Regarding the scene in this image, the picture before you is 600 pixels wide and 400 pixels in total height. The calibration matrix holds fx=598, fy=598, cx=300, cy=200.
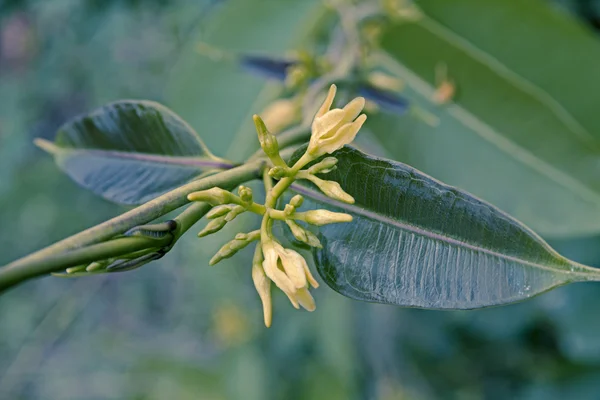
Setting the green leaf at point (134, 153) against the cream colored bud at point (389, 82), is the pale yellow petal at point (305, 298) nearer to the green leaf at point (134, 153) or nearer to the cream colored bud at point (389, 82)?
the green leaf at point (134, 153)

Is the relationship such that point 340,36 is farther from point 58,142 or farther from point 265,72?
point 58,142

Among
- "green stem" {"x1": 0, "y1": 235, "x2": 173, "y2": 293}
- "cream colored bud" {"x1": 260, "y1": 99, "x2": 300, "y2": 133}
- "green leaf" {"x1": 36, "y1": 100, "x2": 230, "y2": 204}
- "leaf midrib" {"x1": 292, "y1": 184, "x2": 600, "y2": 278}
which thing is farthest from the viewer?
"cream colored bud" {"x1": 260, "y1": 99, "x2": 300, "y2": 133}

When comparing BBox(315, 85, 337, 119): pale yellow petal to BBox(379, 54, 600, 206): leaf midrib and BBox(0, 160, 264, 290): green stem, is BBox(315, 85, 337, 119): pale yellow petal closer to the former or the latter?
BBox(0, 160, 264, 290): green stem

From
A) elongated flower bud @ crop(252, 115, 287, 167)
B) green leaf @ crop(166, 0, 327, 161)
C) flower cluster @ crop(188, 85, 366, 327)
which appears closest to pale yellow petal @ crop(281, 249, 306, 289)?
flower cluster @ crop(188, 85, 366, 327)

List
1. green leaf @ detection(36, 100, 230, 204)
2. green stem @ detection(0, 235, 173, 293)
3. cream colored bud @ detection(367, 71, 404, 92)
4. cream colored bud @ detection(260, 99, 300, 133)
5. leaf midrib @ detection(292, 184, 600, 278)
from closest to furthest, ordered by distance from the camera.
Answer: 1. green stem @ detection(0, 235, 173, 293)
2. leaf midrib @ detection(292, 184, 600, 278)
3. green leaf @ detection(36, 100, 230, 204)
4. cream colored bud @ detection(260, 99, 300, 133)
5. cream colored bud @ detection(367, 71, 404, 92)

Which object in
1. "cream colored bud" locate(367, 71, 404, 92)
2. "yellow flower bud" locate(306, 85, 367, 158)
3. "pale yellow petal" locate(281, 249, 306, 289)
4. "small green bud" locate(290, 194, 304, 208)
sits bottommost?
"pale yellow petal" locate(281, 249, 306, 289)

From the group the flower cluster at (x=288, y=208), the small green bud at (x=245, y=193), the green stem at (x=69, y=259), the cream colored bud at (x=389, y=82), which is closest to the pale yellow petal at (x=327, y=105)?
the flower cluster at (x=288, y=208)

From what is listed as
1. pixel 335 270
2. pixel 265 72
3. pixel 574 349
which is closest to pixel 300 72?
pixel 265 72

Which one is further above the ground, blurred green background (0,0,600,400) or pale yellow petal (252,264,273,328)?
pale yellow petal (252,264,273,328)
